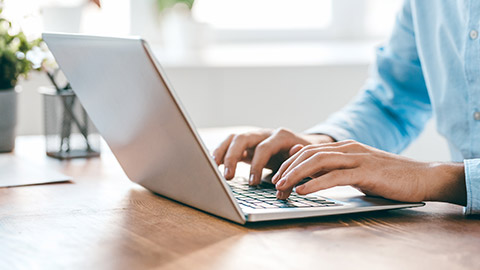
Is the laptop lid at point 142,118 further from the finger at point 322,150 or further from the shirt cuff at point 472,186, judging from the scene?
the shirt cuff at point 472,186

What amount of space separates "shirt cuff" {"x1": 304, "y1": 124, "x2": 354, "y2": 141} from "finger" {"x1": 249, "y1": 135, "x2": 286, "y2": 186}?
0.21 metres

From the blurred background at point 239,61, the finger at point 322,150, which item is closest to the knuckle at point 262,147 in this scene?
the finger at point 322,150

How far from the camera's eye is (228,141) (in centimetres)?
110

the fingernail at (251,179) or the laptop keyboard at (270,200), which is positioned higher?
the laptop keyboard at (270,200)

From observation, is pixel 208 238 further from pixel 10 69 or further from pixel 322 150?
pixel 10 69

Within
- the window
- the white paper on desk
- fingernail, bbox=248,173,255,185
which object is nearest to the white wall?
the window

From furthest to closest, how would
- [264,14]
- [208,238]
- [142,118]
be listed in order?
[264,14] → [142,118] → [208,238]

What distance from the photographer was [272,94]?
263 cm

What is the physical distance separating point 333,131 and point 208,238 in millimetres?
595

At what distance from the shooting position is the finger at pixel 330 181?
833 millimetres

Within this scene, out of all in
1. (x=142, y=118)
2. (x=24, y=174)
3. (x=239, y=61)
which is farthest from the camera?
(x=239, y=61)

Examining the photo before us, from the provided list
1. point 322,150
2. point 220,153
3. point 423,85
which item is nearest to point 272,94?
point 423,85

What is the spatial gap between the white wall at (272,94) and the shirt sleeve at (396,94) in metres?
1.10

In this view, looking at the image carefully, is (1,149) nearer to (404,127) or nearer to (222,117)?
(404,127)
